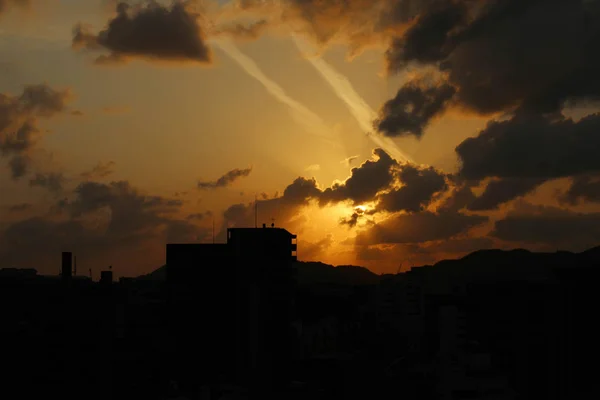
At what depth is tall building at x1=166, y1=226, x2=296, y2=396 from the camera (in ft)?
433

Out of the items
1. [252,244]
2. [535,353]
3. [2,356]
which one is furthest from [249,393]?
[252,244]

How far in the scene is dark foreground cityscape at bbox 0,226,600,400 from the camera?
8731 centimetres

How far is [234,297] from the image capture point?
13862 cm

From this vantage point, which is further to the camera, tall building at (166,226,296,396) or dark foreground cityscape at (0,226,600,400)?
tall building at (166,226,296,396)

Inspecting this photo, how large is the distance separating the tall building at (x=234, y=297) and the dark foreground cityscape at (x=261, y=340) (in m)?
0.22

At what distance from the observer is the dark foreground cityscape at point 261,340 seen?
87.3 metres

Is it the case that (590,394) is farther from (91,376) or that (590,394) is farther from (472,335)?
(91,376)

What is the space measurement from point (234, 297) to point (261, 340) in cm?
1082

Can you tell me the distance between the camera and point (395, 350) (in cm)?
14025

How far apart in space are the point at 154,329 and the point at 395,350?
44892 millimetres

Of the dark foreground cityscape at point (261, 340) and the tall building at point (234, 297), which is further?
the tall building at point (234, 297)

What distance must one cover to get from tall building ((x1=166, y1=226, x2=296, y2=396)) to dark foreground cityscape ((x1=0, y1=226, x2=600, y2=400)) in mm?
216

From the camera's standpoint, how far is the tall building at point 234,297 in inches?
5197

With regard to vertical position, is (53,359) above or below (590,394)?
above
